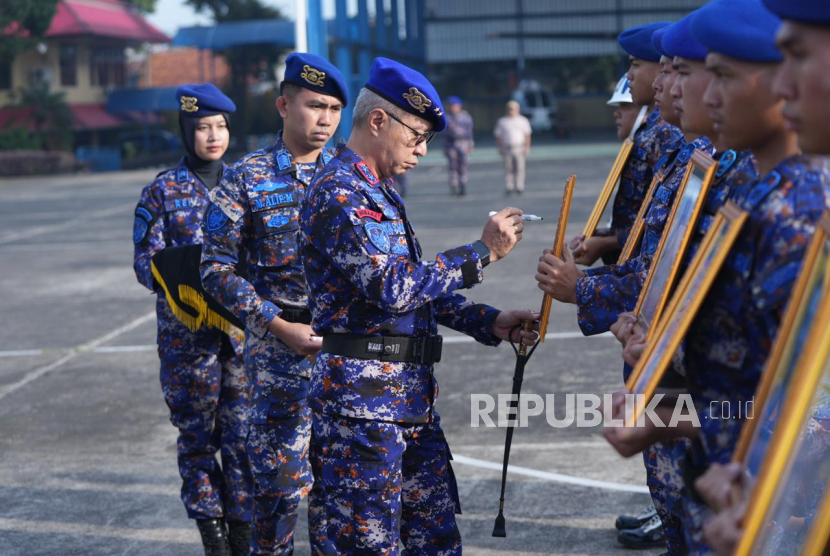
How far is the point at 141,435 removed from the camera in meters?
6.77

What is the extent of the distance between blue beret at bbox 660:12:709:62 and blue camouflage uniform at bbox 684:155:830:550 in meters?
0.55

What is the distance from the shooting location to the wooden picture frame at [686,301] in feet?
6.79

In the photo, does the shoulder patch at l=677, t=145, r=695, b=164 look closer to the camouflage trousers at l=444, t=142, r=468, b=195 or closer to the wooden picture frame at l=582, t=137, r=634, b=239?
the wooden picture frame at l=582, t=137, r=634, b=239

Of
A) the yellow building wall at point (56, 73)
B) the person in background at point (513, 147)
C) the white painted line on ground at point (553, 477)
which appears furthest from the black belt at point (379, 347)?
the yellow building wall at point (56, 73)

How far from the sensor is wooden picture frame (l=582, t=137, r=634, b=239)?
4.27m

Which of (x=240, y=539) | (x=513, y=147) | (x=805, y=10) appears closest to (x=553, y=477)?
(x=240, y=539)

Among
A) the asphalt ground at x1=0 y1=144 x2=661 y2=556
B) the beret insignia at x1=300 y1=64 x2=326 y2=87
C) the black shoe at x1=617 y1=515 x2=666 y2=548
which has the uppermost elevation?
the beret insignia at x1=300 y1=64 x2=326 y2=87

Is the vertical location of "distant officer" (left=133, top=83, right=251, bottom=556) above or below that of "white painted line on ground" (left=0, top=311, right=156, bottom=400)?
above

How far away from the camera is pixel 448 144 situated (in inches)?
893

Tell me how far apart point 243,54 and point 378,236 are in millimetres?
47944

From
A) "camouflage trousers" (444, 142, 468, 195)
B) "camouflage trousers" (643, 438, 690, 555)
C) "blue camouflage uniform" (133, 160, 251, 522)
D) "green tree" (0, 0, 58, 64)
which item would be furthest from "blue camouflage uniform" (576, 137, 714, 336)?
"green tree" (0, 0, 58, 64)

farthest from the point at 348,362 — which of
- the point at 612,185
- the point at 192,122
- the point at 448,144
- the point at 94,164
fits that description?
the point at 94,164

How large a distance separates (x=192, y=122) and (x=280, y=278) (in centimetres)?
126

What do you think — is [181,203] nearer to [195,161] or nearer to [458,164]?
[195,161]
